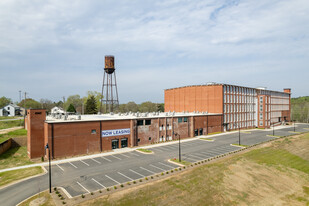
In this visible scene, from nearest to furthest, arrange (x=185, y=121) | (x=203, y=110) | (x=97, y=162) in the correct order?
(x=97, y=162) < (x=185, y=121) < (x=203, y=110)

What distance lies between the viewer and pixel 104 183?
24625 mm

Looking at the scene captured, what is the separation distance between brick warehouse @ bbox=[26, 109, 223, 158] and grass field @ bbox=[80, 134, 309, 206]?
19.0 meters

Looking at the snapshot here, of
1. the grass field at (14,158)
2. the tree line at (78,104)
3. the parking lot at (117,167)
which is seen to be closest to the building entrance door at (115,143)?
the parking lot at (117,167)

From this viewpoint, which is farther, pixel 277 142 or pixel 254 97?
pixel 254 97

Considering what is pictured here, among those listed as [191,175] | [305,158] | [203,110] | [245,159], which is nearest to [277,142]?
[305,158]

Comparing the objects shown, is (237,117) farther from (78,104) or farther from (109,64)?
(78,104)

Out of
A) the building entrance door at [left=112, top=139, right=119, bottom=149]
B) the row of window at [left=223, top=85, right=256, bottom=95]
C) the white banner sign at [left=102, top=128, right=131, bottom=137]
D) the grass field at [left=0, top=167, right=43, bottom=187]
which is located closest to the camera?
the grass field at [left=0, top=167, right=43, bottom=187]

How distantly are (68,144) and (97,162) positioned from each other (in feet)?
24.7

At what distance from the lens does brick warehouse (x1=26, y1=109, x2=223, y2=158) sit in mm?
35500

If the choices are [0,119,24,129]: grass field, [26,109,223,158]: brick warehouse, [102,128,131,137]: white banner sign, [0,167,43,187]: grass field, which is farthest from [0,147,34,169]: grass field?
[0,119,24,129]: grass field

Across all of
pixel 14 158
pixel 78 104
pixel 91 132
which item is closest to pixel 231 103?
pixel 91 132

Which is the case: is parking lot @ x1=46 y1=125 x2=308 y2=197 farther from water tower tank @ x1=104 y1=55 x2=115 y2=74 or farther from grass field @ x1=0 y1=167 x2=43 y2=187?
water tower tank @ x1=104 y1=55 x2=115 y2=74

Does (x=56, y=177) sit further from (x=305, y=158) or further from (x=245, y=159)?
(x=305, y=158)

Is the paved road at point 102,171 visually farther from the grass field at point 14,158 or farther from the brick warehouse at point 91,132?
the grass field at point 14,158
